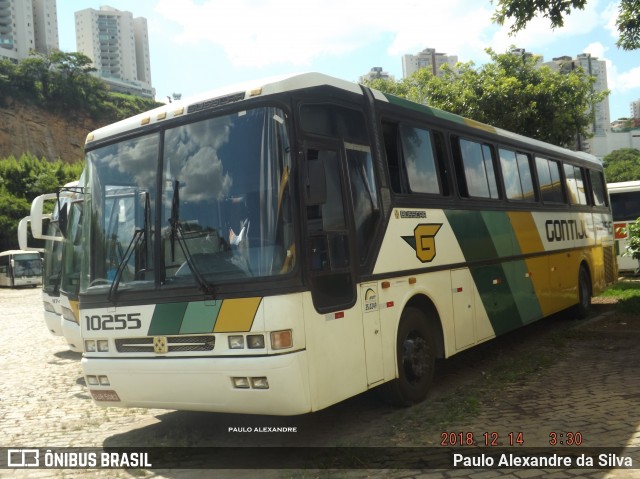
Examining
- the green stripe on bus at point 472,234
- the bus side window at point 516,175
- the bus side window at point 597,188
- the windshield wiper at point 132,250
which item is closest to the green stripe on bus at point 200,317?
the windshield wiper at point 132,250

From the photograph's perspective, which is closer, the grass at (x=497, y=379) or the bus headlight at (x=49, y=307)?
the grass at (x=497, y=379)

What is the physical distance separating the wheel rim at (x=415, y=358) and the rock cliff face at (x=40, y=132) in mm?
75744

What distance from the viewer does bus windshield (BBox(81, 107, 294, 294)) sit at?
5258 millimetres

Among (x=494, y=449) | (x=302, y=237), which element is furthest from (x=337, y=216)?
(x=494, y=449)

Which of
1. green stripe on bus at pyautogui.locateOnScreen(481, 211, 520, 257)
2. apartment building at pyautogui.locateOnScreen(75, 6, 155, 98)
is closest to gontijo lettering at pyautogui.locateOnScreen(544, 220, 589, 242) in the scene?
green stripe on bus at pyautogui.locateOnScreen(481, 211, 520, 257)

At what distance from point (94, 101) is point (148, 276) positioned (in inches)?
3494

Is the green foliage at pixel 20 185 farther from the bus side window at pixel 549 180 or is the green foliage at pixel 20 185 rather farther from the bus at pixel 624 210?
the bus side window at pixel 549 180

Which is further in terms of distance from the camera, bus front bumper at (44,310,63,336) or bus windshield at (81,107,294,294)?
bus front bumper at (44,310,63,336)

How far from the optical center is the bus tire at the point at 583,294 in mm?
12805

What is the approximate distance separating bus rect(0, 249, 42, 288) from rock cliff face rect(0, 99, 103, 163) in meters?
33.7

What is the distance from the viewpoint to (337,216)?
5.82 metres

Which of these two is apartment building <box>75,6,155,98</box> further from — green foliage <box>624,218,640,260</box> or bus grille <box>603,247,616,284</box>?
green foliage <box>624,218,640,260</box>

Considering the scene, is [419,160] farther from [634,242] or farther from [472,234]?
[634,242]

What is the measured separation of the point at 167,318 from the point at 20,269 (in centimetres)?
4294
